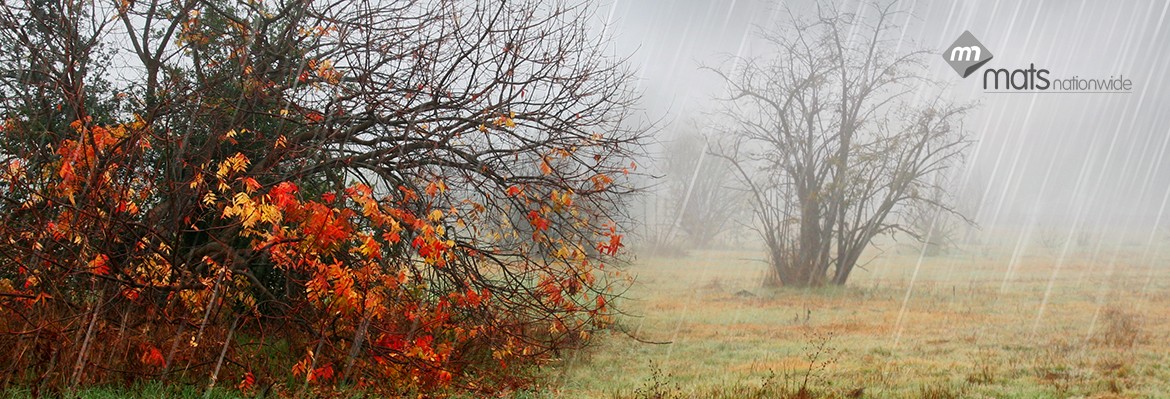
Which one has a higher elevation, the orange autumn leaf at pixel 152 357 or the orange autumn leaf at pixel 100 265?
the orange autumn leaf at pixel 100 265

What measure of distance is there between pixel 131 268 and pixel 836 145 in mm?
17790

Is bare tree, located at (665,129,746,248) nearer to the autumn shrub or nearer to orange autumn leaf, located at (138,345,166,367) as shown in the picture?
the autumn shrub

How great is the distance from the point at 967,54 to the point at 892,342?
1652cm

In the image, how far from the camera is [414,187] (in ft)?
26.0

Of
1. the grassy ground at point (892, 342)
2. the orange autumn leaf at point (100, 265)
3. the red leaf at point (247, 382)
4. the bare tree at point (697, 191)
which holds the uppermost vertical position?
the bare tree at point (697, 191)

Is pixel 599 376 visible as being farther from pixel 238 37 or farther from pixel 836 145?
pixel 836 145

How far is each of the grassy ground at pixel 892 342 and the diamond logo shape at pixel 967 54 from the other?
6.76 m

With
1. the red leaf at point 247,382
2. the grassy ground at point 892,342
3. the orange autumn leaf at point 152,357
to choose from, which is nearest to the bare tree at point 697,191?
the grassy ground at point 892,342

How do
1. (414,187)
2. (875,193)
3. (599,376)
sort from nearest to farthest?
(414,187), (599,376), (875,193)

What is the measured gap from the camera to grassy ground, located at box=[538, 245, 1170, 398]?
8852 millimetres

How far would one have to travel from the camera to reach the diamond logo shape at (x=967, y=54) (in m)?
24.7

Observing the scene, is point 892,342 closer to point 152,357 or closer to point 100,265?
point 152,357

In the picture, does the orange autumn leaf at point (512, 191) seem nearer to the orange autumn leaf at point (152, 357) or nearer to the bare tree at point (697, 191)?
the orange autumn leaf at point (152, 357)

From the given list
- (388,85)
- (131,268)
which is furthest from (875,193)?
(131,268)
